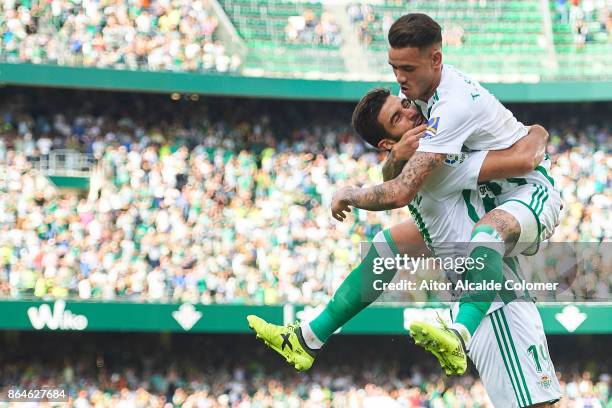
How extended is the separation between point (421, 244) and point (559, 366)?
1284 centimetres

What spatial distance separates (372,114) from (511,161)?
0.84m

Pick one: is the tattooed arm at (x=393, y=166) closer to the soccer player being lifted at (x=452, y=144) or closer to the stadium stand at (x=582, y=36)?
the soccer player being lifted at (x=452, y=144)

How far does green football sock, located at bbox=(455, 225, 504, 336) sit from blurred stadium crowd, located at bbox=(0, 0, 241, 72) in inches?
589

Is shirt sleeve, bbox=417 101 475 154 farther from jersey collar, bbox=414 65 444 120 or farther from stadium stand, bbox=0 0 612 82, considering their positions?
stadium stand, bbox=0 0 612 82

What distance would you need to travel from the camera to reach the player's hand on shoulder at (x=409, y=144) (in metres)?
6.10

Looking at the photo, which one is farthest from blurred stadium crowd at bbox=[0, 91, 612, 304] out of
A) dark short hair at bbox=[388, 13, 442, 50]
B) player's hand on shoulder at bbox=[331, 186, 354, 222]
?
dark short hair at bbox=[388, 13, 442, 50]

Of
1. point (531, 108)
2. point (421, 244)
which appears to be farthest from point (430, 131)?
point (531, 108)

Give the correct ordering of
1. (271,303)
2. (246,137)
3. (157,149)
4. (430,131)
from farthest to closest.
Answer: (246,137) < (157,149) < (271,303) < (430,131)

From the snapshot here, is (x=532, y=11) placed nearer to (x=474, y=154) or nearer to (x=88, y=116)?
(x=88, y=116)

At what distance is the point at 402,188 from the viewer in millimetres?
5969

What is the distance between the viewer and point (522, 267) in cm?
694

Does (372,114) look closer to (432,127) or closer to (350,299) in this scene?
(432,127)

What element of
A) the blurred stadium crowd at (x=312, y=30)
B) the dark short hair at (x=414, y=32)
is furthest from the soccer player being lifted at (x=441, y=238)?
the blurred stadium crowd at (x=312, y=30)

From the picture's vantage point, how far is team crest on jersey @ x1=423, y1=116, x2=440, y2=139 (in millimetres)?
5934
